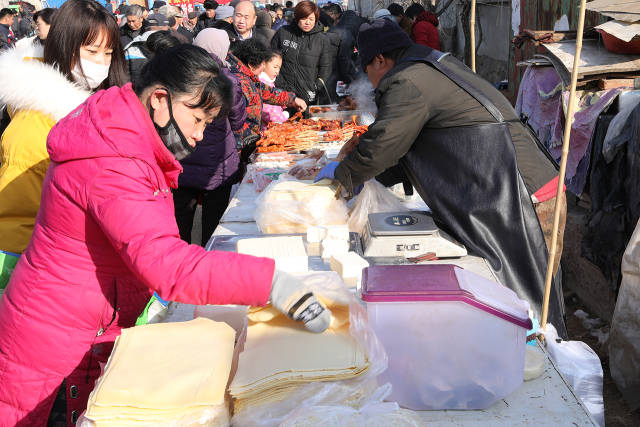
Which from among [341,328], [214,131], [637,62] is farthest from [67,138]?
[637,62]

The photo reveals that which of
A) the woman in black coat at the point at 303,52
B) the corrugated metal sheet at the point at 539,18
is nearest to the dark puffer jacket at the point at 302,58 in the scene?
the woman in black coat at the point at 303,52

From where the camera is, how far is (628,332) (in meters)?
3.08

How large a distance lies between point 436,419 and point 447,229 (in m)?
1.25

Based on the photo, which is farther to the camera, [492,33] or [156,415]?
[492,33]

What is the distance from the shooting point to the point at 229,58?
4430 millimetres

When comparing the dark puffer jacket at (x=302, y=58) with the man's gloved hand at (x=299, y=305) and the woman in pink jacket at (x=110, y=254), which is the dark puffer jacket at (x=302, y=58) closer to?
the woman in pink jacket at (x=110, y=254)

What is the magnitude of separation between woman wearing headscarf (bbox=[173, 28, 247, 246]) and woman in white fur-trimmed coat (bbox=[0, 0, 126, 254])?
1.40 m

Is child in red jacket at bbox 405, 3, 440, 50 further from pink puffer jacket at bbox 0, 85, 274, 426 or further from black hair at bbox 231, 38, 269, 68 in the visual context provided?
pink puffer jacket at bbox 0, 85, 274, 426

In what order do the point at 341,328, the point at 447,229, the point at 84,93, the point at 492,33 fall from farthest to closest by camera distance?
1. the point at 492,33
2. the point at 447,229
3. the point at 84,93
4. the point at 341,328

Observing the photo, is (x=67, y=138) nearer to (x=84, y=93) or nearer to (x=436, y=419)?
(x=84, y=93)

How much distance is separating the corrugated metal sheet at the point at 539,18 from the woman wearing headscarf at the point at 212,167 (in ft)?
13.3

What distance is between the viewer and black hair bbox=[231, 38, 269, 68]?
500cm

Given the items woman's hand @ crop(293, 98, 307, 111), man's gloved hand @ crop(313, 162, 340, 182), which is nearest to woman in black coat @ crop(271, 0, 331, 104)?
woman's hand @ crop(293, 98, 307, 111)

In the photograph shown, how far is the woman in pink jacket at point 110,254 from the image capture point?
4.46ft
